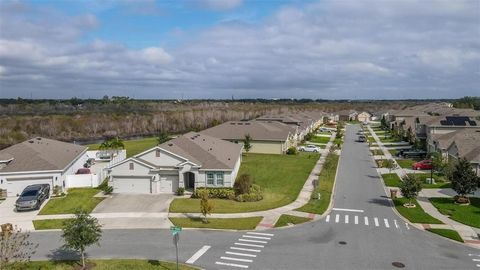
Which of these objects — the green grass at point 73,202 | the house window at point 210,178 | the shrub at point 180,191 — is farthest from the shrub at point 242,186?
the green grass at point 73,202

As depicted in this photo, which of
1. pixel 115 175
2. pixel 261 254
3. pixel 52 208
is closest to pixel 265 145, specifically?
pixel 115 175

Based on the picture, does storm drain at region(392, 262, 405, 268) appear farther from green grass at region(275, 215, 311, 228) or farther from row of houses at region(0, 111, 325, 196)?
row of houses at region(0, 111, 325, 196)

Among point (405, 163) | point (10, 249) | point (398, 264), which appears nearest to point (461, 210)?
point (398, 264)

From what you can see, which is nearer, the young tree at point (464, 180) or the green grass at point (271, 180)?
the green grass at point (271, 180)

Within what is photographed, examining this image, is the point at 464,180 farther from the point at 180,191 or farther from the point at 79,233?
the point at 79,233

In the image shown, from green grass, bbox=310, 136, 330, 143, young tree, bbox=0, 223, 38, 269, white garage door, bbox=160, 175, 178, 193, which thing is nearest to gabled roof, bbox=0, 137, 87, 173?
white garage door, bbox=160, 175, 178, 193

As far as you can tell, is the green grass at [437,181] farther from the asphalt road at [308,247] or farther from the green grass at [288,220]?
the green grass at [288,220]

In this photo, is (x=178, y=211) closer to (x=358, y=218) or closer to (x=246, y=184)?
(x=246, y=184)
